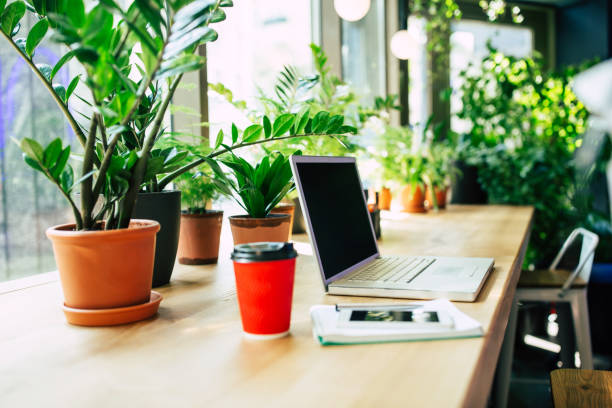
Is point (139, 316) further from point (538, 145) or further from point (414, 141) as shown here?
point (538, 145)

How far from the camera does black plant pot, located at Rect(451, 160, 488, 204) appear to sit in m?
3.40

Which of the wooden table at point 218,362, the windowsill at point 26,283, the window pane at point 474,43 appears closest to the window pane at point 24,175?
the windowsill at point 26,283

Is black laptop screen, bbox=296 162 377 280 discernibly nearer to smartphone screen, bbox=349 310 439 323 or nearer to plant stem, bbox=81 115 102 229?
smartphone screen, bbox=349 310 439 323

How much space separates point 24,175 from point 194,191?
46 centimetres

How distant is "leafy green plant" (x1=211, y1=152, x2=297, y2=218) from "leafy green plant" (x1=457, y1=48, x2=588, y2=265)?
2438 mm

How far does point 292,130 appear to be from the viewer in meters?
1.15

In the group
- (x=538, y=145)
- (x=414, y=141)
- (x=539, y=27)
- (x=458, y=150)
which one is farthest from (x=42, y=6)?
(x=539, y=27)

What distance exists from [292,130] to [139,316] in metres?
0.49

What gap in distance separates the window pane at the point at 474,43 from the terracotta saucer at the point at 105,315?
3.61m

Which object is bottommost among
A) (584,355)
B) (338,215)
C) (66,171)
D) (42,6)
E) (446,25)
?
(584,355)

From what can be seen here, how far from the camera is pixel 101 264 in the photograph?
Result: 845mm

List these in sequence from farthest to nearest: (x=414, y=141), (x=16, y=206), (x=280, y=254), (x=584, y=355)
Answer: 1. (x=414, y=141)
2. (x=584, y=355)
3. (x=16, y=206)
4. (x=280, y=254)

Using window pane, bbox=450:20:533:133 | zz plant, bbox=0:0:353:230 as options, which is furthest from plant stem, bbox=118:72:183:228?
window pane, bbox=450:20:533:133

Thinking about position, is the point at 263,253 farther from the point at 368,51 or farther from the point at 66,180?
the point at 368,51
